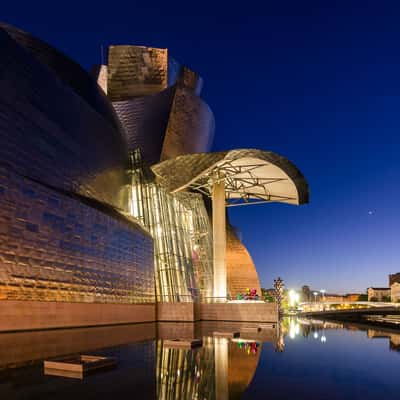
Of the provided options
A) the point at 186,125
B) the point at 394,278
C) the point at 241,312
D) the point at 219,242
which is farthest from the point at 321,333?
the point at 394,278

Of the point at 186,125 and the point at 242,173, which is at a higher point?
the point at 186,125

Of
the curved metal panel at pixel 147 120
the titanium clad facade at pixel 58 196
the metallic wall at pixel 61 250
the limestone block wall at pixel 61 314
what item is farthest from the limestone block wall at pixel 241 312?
the curved metal panel at pixel 147 120

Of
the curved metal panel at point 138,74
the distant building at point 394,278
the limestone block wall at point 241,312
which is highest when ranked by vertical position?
the curved metal panel at point 138,74

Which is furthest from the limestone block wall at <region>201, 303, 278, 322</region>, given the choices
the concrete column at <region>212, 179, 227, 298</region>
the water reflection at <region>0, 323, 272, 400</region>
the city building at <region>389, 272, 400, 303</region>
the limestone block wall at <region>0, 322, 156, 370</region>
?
the city building at <region>389, 272, 400, 303</region>

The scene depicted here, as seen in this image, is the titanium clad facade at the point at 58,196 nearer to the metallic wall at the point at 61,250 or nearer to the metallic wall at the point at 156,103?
the metallic wall at the point at 61,250

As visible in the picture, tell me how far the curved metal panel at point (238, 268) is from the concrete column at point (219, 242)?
17114mm

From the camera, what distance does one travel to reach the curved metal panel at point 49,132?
16.4 meters

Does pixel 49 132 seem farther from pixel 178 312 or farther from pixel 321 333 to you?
pixel 321 333

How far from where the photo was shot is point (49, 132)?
18844 mm

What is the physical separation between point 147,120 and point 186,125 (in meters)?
3.28

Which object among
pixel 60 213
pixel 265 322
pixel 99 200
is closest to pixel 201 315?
pixel 265 322

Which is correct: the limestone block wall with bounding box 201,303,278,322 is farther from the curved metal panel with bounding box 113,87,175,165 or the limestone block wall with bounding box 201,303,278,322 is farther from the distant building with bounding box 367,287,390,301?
the distant building with bounding box 367,287,390,301

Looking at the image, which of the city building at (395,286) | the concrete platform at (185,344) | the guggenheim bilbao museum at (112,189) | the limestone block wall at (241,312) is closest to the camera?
the concrete platform at (185,344)

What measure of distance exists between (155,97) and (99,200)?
1379cm
